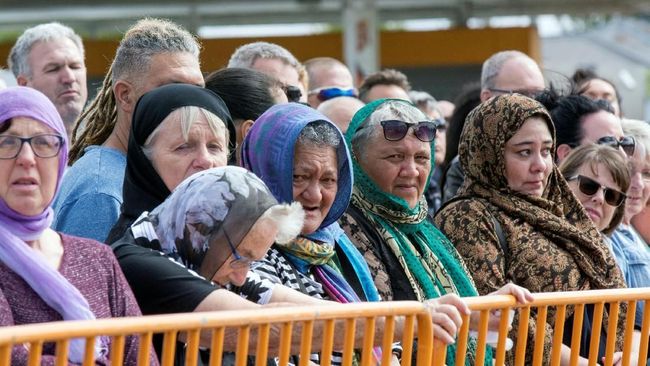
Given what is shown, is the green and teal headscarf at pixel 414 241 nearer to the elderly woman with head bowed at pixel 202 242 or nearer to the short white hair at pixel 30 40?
the elderly woman with head bowed at pixel 202 242

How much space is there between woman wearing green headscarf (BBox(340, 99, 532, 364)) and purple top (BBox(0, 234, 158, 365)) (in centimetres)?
159

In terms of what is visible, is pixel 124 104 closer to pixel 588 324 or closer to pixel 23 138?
pixel 23 138

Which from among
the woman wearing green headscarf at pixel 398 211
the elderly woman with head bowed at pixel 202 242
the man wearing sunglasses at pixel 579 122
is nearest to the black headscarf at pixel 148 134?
the elderly woman with head bowed at pixel 202 242

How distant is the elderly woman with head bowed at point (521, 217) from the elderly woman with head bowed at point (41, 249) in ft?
7.13

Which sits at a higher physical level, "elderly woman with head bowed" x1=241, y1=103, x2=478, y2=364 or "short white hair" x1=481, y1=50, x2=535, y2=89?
"short white hair" x1=481, y1=50, x2=535, y2=89

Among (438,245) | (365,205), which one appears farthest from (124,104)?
(438,245)

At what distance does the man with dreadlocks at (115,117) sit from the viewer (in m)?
4.34

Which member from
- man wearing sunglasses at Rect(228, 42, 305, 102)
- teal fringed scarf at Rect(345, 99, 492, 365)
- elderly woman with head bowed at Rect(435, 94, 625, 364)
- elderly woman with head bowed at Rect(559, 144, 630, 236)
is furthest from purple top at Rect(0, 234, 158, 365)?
→ elderly woman with head bowed at Rect(559, 144, 630, 236)

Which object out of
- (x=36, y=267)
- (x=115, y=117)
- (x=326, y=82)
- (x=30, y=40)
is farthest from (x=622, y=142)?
(x=36, y=267)

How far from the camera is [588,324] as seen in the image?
17.1 ft

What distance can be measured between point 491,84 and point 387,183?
2853mm

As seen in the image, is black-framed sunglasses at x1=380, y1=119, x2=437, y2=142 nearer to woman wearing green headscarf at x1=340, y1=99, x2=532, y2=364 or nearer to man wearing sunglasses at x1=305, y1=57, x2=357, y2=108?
woman wearing green headscarf at x1=340, y1=99, x2=532, y2=364

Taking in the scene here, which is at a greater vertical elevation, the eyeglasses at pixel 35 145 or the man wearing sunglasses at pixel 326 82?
the eyeglasses at pixel 35 145

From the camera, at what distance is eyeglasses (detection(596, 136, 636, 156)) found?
648 cm
